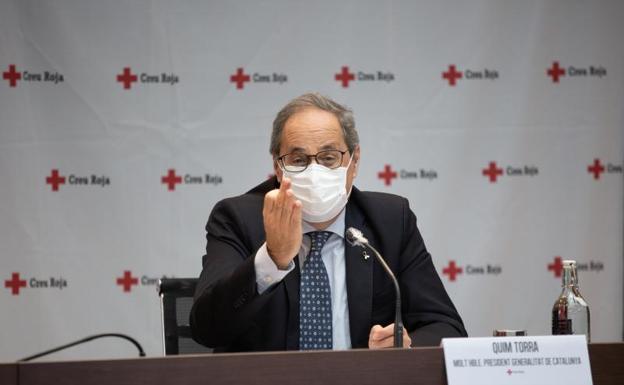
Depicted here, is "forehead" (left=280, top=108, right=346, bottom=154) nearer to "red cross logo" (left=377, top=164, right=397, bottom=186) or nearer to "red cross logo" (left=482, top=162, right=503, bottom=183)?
"red cross logo" (left=377, top=164, right=397, bottom=186)

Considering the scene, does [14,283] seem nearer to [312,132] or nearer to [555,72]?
Result: [312,132]

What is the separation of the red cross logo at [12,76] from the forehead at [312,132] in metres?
1.79

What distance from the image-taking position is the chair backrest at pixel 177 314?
2863 millimetres

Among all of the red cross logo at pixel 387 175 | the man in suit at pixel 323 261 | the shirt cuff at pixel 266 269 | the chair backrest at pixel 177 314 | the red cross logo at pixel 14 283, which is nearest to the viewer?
the shirt cuff at pixel 266 269

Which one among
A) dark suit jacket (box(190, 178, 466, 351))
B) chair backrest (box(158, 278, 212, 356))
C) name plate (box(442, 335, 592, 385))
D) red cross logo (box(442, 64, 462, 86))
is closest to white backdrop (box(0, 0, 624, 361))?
red cross logo (box(442, 64, 462, 86))

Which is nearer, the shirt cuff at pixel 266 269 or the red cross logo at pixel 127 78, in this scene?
the shirt cuff at pixel 266 269

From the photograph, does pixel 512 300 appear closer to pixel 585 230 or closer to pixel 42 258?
pixel 585 230

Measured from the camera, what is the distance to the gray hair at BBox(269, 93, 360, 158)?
8.87 ft

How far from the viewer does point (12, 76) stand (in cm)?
389

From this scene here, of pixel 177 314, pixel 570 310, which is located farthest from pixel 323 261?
pixel 570 310

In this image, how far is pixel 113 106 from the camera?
392cm

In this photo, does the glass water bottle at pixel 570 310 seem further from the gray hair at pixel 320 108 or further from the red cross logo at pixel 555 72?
the red cross logo at pixel 555 72

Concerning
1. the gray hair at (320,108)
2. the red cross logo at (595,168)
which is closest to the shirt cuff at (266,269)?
the gray hair at (320,108)

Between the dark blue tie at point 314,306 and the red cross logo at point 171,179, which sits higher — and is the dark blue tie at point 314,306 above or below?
below
